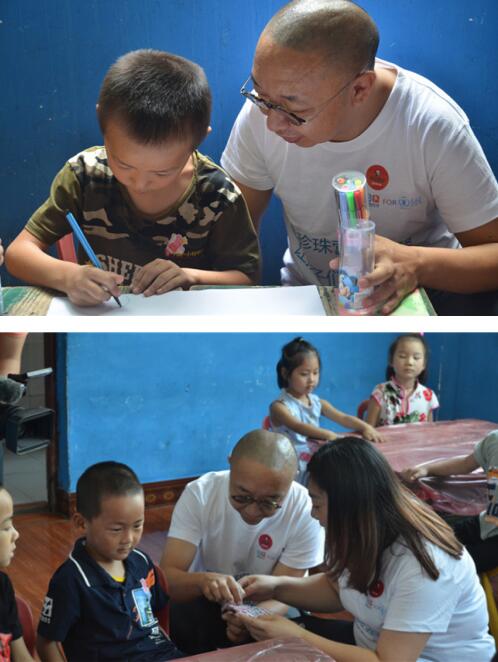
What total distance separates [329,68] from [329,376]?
238cm

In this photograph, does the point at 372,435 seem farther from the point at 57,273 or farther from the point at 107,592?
the point at 57,273

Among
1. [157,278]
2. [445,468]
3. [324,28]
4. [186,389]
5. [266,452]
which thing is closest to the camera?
[324,28]

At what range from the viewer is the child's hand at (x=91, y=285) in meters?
1.23

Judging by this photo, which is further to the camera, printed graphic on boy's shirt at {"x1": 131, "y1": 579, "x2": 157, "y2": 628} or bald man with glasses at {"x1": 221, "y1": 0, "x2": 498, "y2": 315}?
printed graphic on boy's shirt at {"x1": 131, "y1": 579, "x2": 157, "y2": 628}

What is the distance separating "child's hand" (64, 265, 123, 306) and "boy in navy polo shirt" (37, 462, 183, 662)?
1.14ft

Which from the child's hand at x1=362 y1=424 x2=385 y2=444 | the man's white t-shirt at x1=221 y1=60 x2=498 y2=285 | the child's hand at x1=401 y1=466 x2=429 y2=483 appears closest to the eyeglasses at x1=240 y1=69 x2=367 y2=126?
the man's white t-shirt at x1=221 y1=60 x2=498 y2=285

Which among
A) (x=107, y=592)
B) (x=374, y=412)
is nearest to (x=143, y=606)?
(x=107, y=592)

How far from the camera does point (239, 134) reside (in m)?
1.38

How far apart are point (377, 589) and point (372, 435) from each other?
97 cm

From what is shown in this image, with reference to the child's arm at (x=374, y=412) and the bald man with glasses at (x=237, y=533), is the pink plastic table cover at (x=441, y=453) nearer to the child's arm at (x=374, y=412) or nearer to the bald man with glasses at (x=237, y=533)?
the child's arm at (x=374, y=412)

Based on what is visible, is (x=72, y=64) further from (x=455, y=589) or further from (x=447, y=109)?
(x=455, y=589)

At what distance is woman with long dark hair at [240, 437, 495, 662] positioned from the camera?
1340mm

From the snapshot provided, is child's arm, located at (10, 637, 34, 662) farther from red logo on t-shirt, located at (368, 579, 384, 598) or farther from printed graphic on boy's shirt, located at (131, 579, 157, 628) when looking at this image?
red logo on t-shirt, located at (368, 579, 384, 598)

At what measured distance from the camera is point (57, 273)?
49.9 inches
